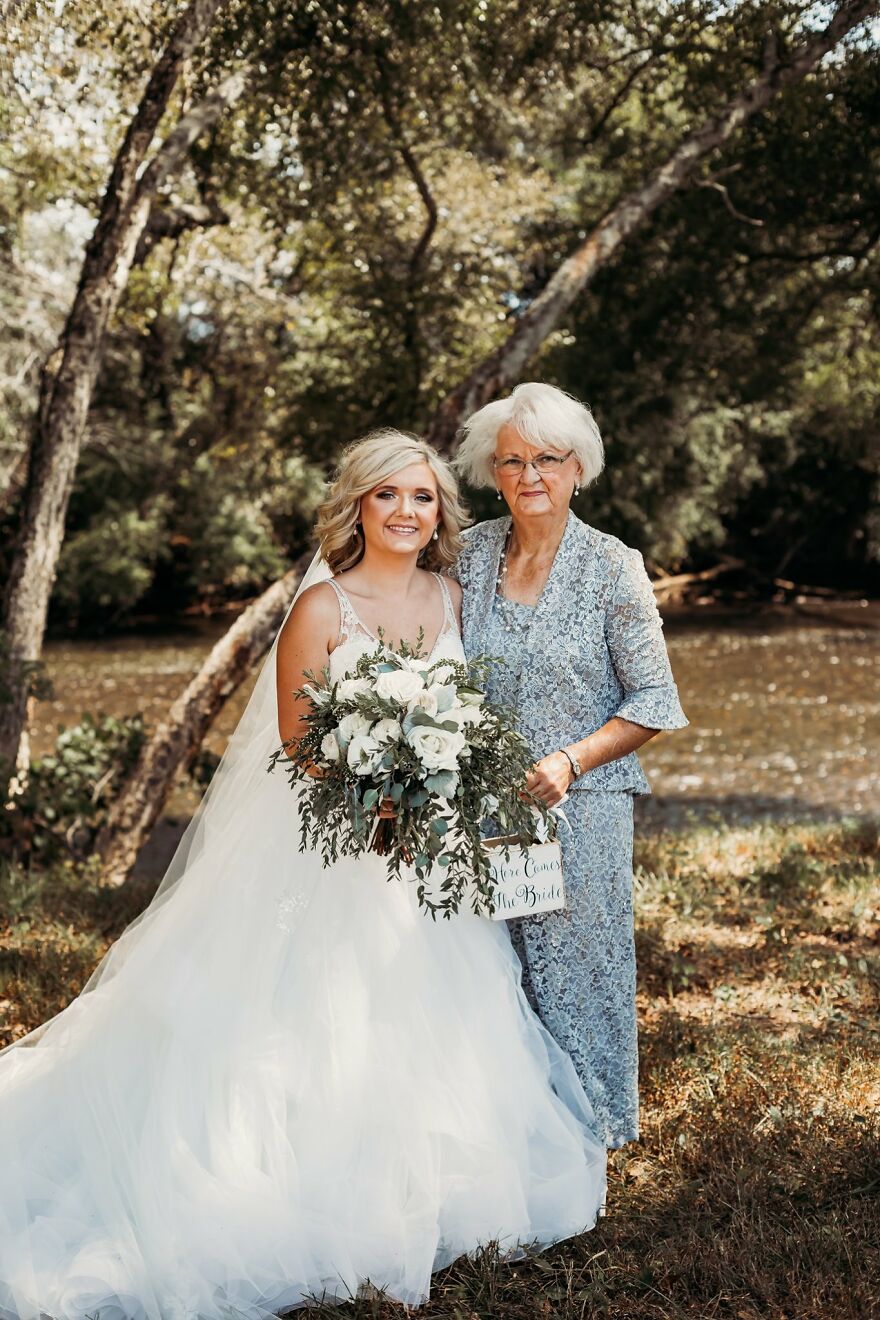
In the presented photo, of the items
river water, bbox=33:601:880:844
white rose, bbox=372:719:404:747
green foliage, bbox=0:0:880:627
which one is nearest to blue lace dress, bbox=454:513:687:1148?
white rose, bbox=372:719:404:747

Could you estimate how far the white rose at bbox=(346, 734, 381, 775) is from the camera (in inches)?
117

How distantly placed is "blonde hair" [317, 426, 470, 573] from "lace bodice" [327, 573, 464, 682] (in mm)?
117

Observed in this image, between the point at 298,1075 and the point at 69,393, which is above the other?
the point at 69,393

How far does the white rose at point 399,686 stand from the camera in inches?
119

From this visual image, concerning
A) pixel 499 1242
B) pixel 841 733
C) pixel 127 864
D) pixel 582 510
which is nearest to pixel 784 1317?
pixel 499 1242

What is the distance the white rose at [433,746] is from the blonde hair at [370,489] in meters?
0.97

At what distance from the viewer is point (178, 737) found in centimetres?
768

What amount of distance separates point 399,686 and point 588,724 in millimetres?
906

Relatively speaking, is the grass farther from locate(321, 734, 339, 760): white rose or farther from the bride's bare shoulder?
the bride's bare shoulder

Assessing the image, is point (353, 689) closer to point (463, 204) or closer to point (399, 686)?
point (399, 686)

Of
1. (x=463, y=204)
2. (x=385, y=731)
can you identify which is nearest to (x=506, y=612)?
(x=385, y=731)

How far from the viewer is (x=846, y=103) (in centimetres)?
862

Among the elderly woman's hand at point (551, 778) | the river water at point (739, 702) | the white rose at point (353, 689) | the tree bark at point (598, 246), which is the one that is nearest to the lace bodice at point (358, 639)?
the white rose at point (353, 689)

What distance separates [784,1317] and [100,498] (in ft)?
72.7
